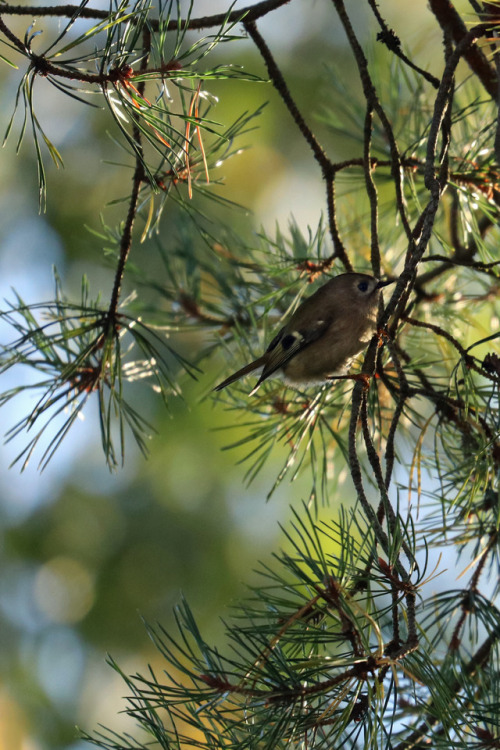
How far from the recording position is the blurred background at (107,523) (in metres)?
2.63

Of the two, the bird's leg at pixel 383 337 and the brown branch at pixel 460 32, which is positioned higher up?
the brown branch at pixel 460 32

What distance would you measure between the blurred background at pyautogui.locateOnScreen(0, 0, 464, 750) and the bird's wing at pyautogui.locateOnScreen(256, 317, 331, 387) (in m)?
1.08

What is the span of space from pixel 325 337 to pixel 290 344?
60 millimetres

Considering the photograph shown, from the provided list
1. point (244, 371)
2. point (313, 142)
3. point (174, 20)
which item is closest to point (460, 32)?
point (313, 142)

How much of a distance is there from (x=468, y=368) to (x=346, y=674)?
42 cm

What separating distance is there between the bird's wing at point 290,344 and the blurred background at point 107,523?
108 cm

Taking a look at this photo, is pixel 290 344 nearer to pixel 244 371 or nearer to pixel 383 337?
pixel 244 371

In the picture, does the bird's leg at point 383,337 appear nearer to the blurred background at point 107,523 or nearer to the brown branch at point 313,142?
the brown branch at point 313,142

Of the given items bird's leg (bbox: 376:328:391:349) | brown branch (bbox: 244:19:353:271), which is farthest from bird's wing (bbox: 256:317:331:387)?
bird's leg (bbox: 376:328:391:349)

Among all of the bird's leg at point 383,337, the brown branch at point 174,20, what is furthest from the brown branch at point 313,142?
the bird's leg at point 383,337

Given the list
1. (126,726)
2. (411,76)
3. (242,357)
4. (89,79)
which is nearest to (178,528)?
(126,726)

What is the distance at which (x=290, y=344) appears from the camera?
140 centimetres

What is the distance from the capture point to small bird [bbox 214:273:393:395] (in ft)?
4.45

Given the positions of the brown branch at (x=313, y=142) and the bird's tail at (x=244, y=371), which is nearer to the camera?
the brown branch at (x=313, y=142)
